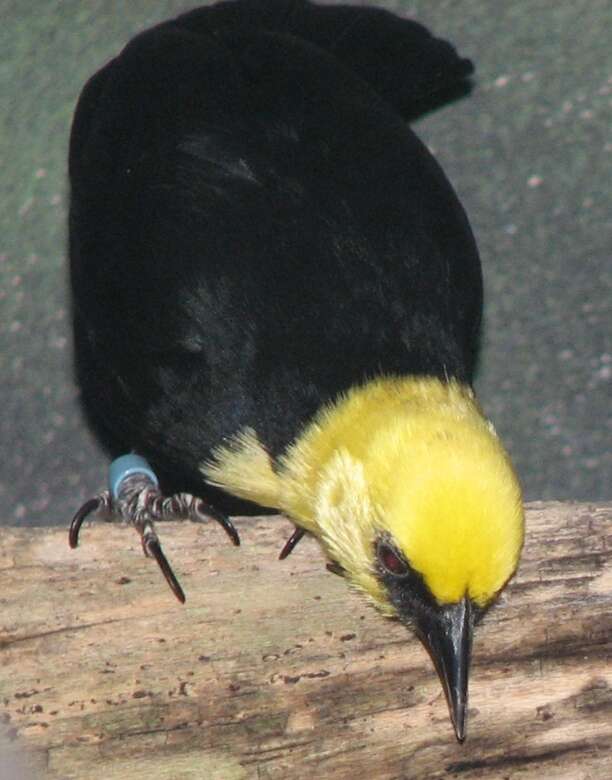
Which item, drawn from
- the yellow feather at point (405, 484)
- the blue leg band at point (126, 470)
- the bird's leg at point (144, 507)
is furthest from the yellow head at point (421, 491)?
the blue leg band at point (126, 470)

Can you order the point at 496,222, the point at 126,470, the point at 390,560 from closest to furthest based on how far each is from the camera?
1. the point at 390,560
2. the point at 126,470
3. the point at 496,222

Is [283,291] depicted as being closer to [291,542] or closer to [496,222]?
[291,542]

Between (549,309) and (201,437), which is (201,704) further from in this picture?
(549,309)

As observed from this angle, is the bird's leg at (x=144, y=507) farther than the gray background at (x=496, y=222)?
No

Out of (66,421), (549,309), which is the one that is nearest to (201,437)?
(66,421)

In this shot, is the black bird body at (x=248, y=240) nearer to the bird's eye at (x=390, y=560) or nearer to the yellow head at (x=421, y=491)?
the yellow head at (x=421, y=491)

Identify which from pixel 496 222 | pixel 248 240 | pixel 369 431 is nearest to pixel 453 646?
pixel 369 431

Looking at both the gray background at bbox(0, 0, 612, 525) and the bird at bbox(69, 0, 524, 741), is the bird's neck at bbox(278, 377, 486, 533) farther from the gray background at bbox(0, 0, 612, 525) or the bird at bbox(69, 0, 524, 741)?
the gray background at bbox(0, 0, 612, 525)
